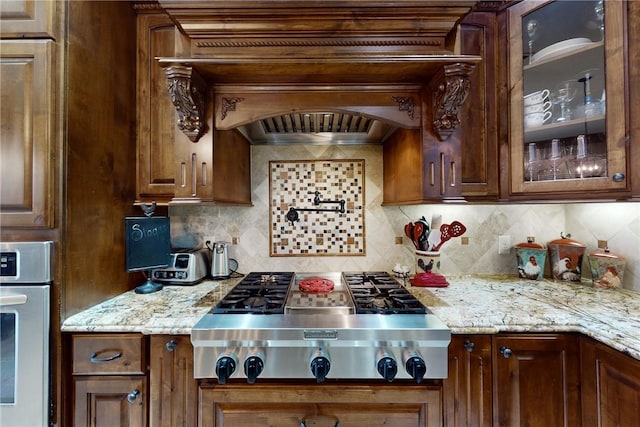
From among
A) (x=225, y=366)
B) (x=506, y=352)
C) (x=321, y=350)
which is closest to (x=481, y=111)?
(x=506, y=352)

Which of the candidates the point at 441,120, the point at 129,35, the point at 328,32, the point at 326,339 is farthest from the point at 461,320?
the point at 129,35

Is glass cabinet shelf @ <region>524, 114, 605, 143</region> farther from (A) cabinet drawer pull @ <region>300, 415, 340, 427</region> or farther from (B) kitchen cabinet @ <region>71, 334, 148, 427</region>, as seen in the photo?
(B) kitchen cabinet @ <region>71, 334, 148, 427</region>

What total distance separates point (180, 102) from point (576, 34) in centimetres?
180

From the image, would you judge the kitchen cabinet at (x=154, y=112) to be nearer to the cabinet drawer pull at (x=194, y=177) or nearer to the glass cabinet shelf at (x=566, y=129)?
the cabinet drawer pull at (x=194, y=177)

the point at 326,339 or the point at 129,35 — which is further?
the point at 129,35

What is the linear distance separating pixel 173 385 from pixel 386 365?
783mm

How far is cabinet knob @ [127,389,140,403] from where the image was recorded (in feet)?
3.31

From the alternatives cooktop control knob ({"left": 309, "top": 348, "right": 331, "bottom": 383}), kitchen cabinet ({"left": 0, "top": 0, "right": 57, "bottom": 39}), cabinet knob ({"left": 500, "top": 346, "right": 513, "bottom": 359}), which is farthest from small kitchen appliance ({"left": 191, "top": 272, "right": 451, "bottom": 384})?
kitchen cabinet ({"left": 0, "top": 0, "right": 57, "bottom": 39})

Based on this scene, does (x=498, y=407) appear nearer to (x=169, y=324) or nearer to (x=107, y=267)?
(x=169, y=324)

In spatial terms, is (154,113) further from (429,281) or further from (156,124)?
(429,281)

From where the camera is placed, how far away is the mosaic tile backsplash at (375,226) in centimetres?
170

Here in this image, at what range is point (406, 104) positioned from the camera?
1.28 metres

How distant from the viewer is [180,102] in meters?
1.18

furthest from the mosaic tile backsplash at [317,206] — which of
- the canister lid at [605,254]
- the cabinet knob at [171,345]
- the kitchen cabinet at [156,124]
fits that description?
the canister lid at [605,254]
